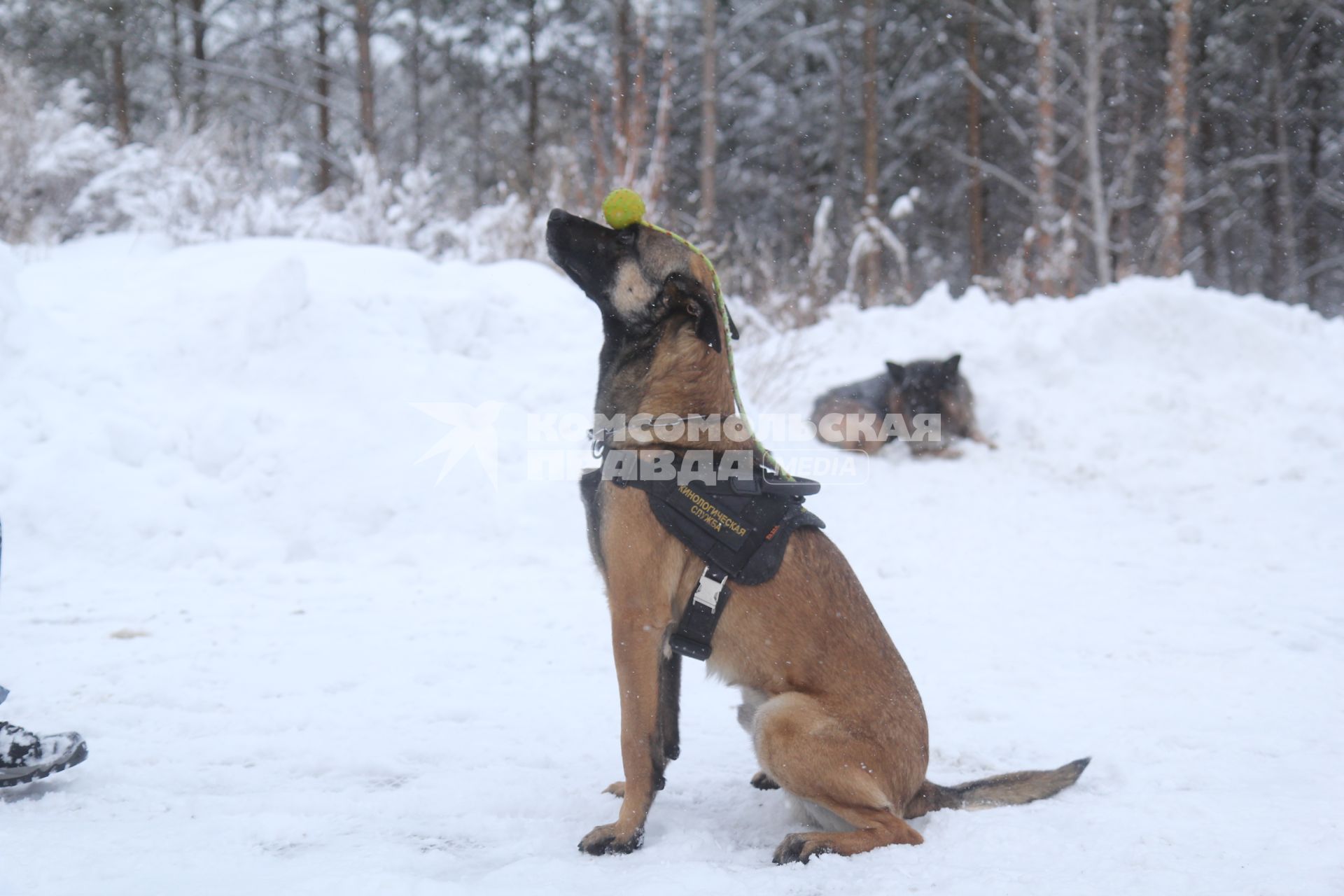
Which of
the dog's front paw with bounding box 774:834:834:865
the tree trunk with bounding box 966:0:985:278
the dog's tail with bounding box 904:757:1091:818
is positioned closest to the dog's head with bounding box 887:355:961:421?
the dog's tail with bounding box 904:757:1091:818

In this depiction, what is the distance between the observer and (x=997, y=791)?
2576 millimetres

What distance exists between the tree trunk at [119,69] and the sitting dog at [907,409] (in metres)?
15.8

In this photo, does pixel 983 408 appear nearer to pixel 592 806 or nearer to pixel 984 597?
A: pixel 984 597

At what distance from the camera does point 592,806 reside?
2.63m

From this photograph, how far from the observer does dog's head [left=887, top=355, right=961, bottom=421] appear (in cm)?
853

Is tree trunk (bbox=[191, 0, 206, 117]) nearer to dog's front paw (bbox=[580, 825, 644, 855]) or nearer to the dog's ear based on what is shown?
the dog's ear

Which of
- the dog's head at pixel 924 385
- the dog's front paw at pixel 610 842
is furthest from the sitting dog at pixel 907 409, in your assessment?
the dog's front paw at pixel 610 842

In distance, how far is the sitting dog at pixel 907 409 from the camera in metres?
8.45

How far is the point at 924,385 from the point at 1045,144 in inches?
387

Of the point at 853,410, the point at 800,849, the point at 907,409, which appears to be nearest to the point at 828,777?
the point at 800,849

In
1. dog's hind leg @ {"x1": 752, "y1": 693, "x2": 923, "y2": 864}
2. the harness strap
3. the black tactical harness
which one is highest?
the black tactical harness

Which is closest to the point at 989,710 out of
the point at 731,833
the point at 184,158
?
the point at 731,833

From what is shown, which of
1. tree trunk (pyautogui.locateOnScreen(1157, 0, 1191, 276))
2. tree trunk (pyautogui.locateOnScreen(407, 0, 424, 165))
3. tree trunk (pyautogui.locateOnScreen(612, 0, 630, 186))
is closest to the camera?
tree trunk (pyautogui.locateOnScreen(612, 0, 630, 186))

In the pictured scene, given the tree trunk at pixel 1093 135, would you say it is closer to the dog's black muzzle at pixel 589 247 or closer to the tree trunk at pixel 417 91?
the tree trunk at pixel 417 91
